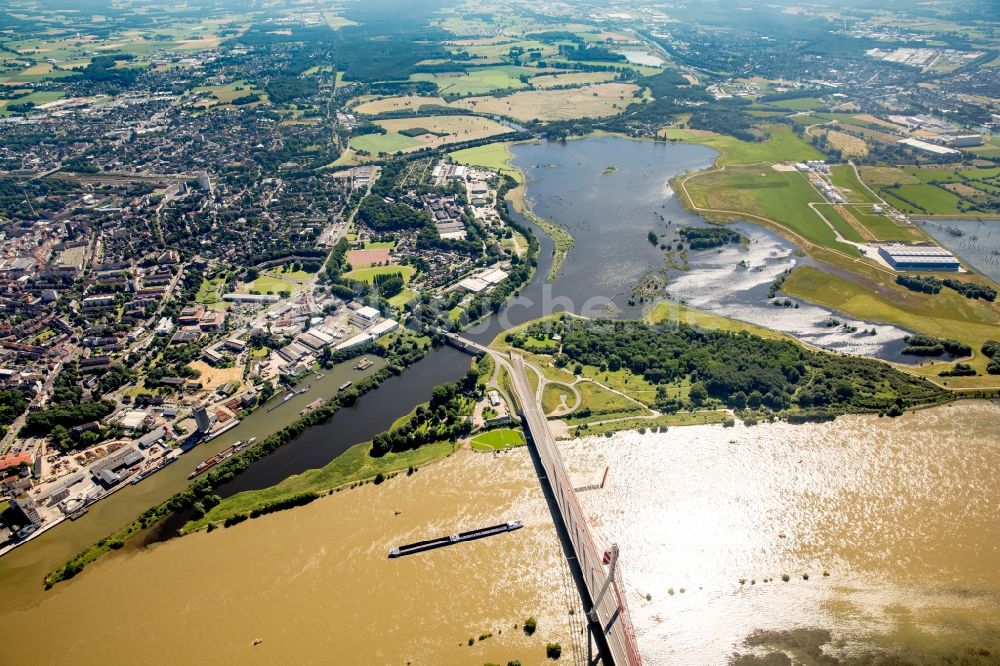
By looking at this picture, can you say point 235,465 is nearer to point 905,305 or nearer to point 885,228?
point 905,305

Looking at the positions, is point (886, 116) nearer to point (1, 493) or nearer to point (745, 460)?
point (745, 460)

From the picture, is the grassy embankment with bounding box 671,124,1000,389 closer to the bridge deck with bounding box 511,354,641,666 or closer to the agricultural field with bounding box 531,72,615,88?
the bridge deck with bounding box 511,354,641,666

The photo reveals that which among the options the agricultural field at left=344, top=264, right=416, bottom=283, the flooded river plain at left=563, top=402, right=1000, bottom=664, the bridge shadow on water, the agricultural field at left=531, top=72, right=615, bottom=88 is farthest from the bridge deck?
the agricultural field at left=531, top=72, right=615, bottom=88

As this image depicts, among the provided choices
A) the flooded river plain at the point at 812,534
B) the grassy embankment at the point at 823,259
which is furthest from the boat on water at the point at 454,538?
the grassy embankment at the point at 823,259

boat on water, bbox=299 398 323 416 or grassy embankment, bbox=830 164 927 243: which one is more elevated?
grassy embankment, bbox=830 164 927 243

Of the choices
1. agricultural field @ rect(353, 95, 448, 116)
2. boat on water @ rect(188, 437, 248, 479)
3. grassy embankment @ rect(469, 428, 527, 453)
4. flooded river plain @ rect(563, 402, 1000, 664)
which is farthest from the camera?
agricultural field @ rect(353, 95, 448, 116)

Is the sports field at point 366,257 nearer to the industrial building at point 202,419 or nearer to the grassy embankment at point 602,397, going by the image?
the grassy embankment at point 602,397

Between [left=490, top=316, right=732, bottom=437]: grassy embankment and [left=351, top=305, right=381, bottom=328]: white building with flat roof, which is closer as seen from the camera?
[left=490, top=316, right=732, bottom=437]: grassy embankment
